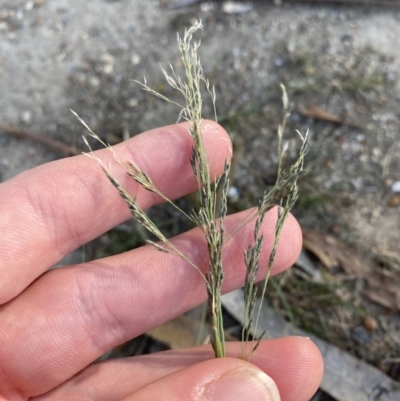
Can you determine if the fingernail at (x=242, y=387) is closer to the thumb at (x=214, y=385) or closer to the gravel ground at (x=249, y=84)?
the thumb at (x=214, y=385)

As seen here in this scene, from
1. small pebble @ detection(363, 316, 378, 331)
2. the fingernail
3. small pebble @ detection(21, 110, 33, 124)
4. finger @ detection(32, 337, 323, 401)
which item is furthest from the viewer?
small pebble @ detection(21, 110, 33, 124)

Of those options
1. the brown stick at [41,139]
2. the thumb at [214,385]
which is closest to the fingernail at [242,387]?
the thumb at [214,385]

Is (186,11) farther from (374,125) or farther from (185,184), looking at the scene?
(185,184)

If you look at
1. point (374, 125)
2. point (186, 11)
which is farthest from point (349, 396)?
point (186, 11)

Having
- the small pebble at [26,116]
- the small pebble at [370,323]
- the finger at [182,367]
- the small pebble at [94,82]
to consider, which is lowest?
the small pebble at [370,323]

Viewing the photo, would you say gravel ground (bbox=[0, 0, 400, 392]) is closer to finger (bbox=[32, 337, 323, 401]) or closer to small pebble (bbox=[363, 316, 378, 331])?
small pebble (bbox=[363, 316, 378, 331])

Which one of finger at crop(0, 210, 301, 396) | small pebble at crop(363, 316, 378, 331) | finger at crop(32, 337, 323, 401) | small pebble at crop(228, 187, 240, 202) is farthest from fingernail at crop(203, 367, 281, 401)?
small pebble at crop(228, 187, 240, 202)

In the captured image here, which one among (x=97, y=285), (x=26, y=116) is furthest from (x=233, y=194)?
(x=26, y=116)
